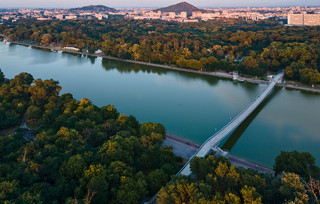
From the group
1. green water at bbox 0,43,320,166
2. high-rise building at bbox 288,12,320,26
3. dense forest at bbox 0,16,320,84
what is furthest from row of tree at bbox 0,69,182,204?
high-rise building at bbox 288,12,320,26

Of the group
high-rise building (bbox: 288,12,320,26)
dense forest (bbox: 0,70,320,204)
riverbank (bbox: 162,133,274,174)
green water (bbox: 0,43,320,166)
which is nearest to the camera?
dense forest (bbox: 0,70,320,204)

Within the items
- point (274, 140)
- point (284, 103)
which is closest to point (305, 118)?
point (284, 103)

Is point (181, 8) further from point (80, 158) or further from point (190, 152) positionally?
point (80, 158)

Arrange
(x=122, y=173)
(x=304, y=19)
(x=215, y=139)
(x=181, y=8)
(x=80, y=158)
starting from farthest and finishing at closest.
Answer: (x=181, y=8)
(x=304, y=19)
(x=215, y=139)
(x=80, y=158)
(x=122, y=173)

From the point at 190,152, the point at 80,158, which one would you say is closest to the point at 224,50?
the point at 190,152

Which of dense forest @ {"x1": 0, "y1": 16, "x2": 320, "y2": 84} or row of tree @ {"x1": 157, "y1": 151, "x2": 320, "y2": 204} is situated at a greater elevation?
dense forest @ {"x1": 0, "y1": 16, "x2": 320, "y2": 84}

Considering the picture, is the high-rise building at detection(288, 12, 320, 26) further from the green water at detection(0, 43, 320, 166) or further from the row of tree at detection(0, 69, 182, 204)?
the row of tree at detection(0, 69, 182, 204)
